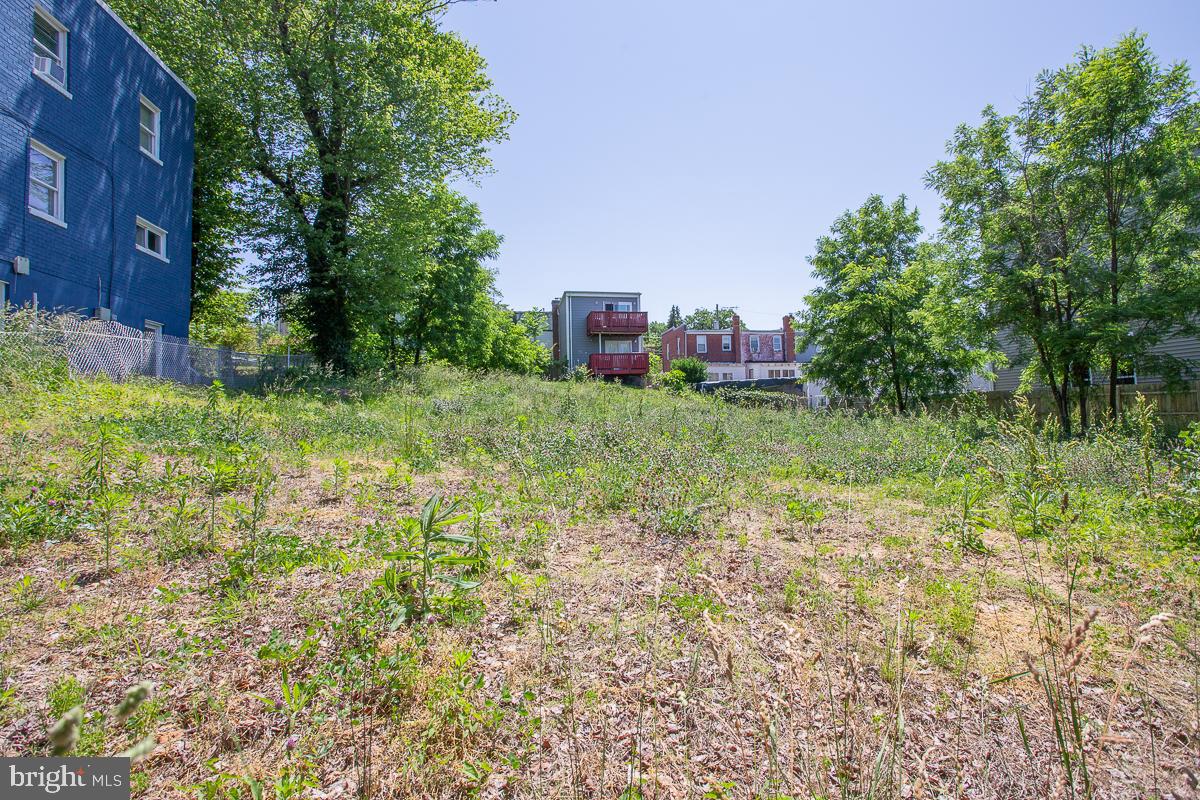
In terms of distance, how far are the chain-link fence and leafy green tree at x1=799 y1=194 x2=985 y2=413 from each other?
1743 cm

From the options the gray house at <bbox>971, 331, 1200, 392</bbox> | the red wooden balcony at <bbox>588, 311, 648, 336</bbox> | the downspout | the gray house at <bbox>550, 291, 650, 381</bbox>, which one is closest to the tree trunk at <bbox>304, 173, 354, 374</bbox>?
the downspout

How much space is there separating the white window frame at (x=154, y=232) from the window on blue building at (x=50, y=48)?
3.31 m

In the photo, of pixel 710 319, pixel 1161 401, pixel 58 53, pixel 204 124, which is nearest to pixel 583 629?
pixel 1161 401

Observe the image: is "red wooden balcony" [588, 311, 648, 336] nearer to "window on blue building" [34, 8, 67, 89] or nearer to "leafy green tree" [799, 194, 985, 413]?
"leafy green tree" [799, 194, 985, 413]

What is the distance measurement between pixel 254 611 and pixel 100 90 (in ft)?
53.2

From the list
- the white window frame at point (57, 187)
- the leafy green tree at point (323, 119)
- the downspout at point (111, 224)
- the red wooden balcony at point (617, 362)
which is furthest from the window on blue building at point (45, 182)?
the red wooden balcony at point (617, 362)

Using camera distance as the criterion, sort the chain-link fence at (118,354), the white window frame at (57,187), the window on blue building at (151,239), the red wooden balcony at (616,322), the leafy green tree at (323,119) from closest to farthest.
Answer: the chain-link fence at (118,354) → the white window frame at (57,187) → the window on blue building at (151,239) → the leafy green tree at (323,119) → the red wooden balcony at (616,322)

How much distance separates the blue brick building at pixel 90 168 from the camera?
10727mm

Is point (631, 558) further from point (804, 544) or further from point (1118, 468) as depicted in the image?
point (1118, 468)

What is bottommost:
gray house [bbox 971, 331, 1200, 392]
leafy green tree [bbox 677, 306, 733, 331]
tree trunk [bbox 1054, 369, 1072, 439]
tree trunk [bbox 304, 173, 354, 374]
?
tree trunk [bbox 1054, 369, 1072, 439]

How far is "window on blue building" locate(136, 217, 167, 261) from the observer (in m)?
14.4

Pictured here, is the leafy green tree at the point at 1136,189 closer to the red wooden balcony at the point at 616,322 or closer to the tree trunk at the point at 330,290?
the tree trunk at the point at 330,290

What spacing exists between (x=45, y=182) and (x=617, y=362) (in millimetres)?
29401

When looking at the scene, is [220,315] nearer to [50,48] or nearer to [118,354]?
[50,48]
